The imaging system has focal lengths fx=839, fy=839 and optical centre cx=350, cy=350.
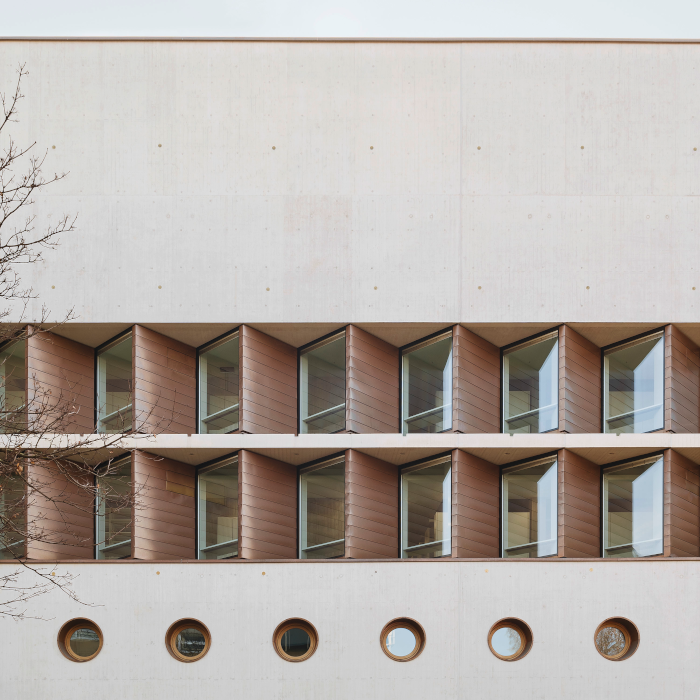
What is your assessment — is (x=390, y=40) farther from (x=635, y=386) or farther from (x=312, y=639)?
(x=312, y=639)

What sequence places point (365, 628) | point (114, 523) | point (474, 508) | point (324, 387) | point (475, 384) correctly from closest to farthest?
point (365, 628)
point (474, 508)
point (475, 384)
point (114, 523)
point (324, 387)

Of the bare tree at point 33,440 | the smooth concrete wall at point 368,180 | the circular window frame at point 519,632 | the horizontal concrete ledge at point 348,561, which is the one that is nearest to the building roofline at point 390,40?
the smooth concrete wall at point 368,180

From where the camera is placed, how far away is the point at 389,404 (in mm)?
17234

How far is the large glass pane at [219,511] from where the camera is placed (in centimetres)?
1692

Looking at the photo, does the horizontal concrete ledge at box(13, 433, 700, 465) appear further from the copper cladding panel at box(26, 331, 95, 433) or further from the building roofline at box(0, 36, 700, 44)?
the building roofline at box(0, 36, 700, 44)

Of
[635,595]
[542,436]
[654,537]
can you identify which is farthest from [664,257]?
[635,595]

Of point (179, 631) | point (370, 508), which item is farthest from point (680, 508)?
point (179, 631)

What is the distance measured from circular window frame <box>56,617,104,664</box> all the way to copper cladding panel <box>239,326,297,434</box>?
179 inches

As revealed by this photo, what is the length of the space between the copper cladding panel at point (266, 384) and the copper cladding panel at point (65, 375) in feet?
11.2

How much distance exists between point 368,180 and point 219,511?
7.39 m

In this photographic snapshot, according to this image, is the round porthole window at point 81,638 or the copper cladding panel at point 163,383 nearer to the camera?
the round porthole window at point 81,638

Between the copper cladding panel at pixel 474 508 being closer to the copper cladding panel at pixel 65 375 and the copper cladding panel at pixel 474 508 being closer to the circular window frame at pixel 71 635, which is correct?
the circular window frame at pixel 71 635

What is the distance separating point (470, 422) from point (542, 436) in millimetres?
1415

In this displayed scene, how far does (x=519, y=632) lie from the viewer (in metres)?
15.5
